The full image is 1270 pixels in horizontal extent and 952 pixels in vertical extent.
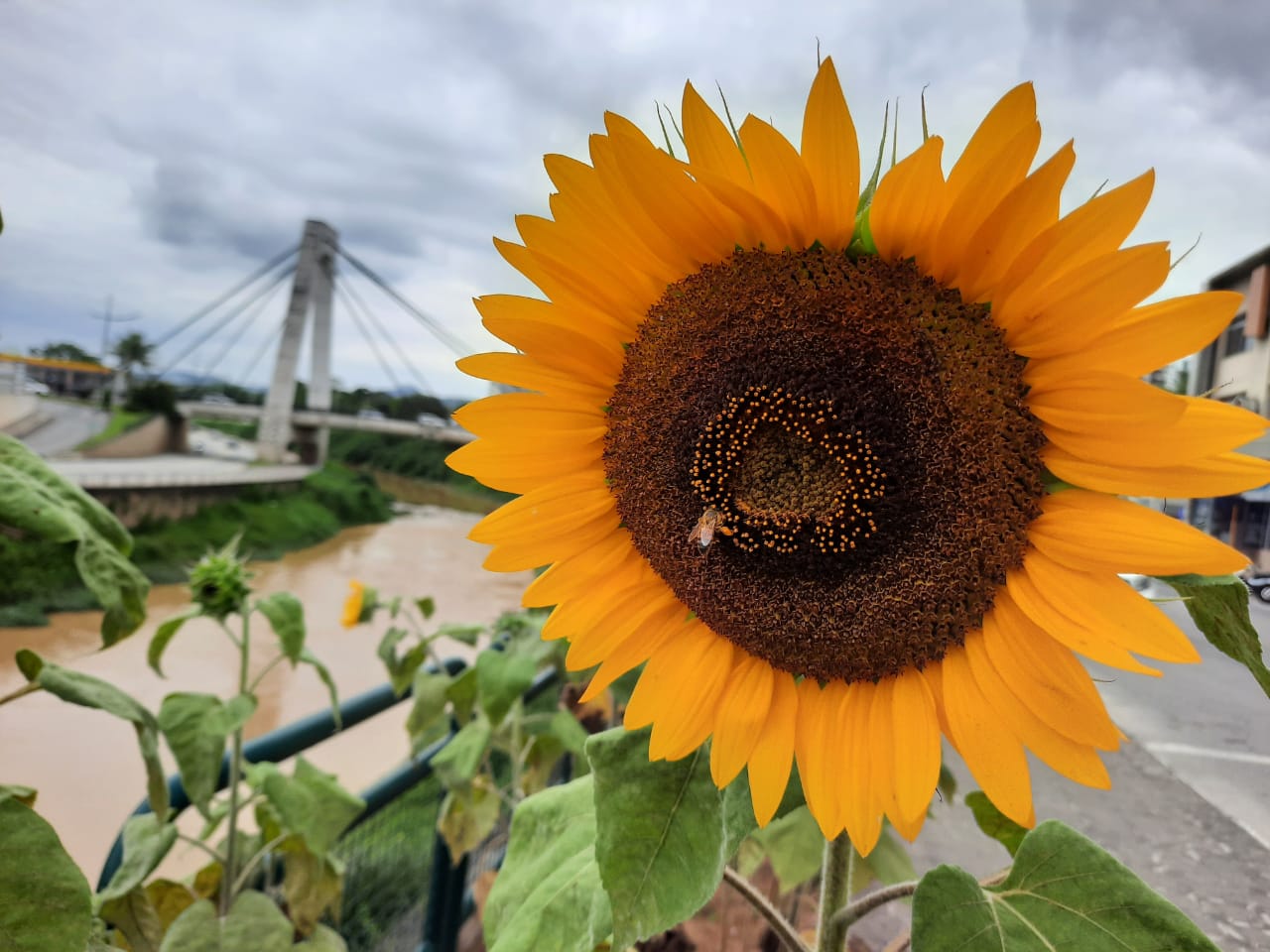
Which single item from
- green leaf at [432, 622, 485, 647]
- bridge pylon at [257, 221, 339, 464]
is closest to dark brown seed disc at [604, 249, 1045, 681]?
green leaf at [432, 622, 485, 647]

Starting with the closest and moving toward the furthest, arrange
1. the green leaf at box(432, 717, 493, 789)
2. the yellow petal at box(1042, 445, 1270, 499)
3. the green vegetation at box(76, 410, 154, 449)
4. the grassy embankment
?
1. the yellow petal at box(1042, 445, 1270, 499)
2. the green leaf at box(432, 717, 493, 789)
3. the green vegetation at box(76, 410, 154, 449)
4. the grassy embankment

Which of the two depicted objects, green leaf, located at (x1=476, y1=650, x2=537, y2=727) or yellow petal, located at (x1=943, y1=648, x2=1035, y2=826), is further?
green leaf, located at (x1=476, y1=650, x2=537, y2=727)

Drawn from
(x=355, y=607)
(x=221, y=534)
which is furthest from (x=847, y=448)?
(x=221, y=534)

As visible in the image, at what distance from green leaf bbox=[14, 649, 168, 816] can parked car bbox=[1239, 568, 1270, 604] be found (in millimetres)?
977

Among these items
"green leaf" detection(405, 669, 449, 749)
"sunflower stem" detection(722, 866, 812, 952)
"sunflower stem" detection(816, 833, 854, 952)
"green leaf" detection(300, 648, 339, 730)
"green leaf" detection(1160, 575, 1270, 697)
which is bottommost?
"green leaf" detection(405, 669, 449, 749)

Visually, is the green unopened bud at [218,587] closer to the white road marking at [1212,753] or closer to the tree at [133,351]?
the white road marking at [1212,753]

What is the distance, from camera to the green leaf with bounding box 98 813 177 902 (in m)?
1.00

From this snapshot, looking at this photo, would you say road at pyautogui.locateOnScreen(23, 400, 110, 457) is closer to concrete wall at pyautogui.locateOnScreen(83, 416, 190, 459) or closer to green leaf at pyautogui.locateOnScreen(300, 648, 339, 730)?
concrete wall at pyautogui.locateOnScreen(83, 416, 190, 459)

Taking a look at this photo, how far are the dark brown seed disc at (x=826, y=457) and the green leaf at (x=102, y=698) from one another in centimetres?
64

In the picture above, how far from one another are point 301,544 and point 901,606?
832 inches

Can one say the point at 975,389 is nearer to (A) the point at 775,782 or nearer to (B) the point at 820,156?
(B) the point at 820,156

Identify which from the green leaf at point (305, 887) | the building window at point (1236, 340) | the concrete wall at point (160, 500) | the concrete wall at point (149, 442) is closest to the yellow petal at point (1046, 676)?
the building window at point (1236, 340)

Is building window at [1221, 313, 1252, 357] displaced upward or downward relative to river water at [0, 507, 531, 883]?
Result: upward

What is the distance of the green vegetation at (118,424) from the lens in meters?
17.4
